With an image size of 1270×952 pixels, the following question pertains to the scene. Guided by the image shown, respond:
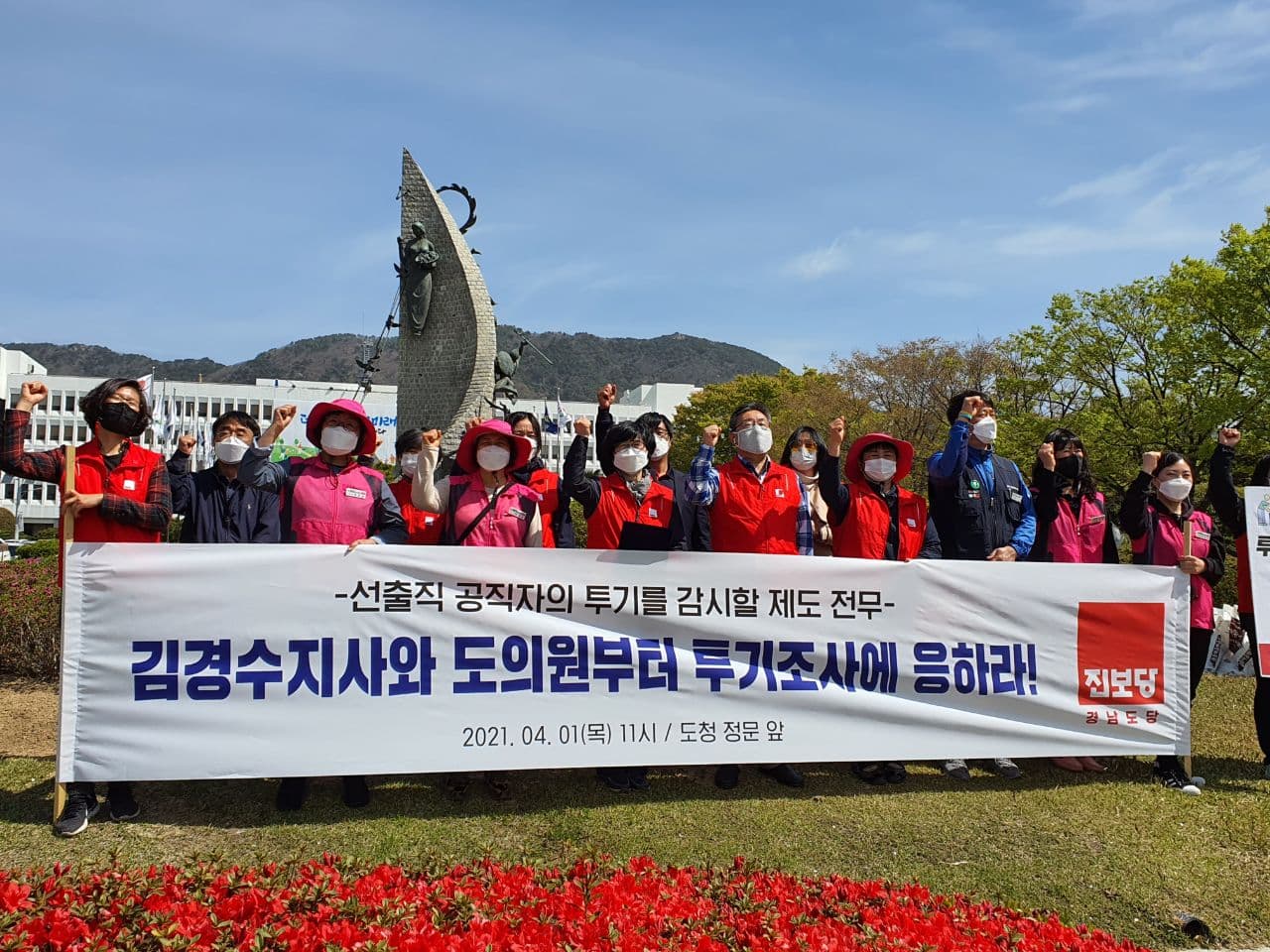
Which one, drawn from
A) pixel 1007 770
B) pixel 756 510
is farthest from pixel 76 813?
pixel 1007 770

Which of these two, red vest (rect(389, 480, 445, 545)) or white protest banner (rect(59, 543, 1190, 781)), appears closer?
white protest banner (rect(59, 543, 1190, 781))

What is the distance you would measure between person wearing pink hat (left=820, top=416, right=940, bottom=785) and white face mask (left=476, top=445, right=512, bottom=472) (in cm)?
170

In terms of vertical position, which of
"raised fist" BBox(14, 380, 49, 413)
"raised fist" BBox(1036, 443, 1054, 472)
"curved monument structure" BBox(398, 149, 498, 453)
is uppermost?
"curved monument structure" BBox(398, 149, 498, 453)

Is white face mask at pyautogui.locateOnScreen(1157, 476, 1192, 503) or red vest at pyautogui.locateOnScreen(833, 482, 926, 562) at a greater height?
white face mask at pyautogui.locateOnScreen(1157, 476, 1192, 503)

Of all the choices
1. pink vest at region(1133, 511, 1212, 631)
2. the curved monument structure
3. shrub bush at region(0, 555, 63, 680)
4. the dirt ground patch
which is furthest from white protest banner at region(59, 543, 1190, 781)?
the curved monument structure

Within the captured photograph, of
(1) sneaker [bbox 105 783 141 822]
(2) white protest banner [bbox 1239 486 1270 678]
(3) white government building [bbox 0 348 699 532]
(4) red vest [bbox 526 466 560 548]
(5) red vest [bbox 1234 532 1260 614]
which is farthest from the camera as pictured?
(3) white government building [bbox 0 348 699 532]

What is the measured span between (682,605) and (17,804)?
308 cm

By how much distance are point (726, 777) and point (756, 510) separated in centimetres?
135

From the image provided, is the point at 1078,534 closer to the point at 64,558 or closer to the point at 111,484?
the point at 111,484

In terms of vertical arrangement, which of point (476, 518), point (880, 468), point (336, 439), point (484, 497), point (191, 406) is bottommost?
point (476, 518)

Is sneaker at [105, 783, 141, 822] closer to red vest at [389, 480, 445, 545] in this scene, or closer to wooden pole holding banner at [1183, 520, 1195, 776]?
red vest at [389, 480, 445, 545]

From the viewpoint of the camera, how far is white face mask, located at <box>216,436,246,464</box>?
4422 mm

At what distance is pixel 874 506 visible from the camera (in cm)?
508

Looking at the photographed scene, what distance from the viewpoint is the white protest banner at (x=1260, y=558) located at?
16.5 ft
